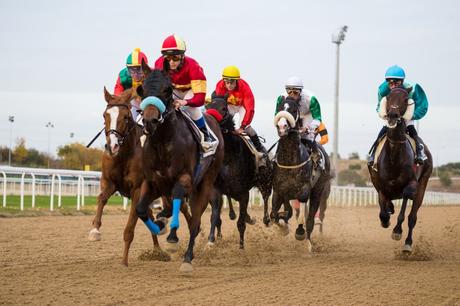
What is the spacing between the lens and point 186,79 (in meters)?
10.2

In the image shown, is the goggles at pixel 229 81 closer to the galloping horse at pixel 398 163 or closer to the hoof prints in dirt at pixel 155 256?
the galloping horse at pixel 398 163

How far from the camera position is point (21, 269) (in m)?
9.39

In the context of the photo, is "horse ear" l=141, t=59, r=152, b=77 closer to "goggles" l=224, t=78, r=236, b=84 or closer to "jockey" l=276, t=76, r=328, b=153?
"goggles" l=224, t=78, r=236, b=84

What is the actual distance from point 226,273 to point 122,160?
199 centimetres

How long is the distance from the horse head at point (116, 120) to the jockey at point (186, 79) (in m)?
0.61

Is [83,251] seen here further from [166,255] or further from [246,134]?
[246,134]

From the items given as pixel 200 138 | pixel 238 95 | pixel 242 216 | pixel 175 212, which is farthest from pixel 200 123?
pixel 242 216

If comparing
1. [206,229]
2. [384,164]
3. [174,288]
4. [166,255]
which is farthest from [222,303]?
[206,229]

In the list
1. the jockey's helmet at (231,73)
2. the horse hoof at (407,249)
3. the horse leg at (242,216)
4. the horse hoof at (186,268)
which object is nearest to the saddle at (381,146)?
the horse hoof at (407,249)

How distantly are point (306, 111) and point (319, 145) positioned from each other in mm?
888

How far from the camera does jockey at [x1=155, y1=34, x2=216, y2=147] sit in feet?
31.9

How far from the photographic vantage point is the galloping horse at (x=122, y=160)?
9898 mm

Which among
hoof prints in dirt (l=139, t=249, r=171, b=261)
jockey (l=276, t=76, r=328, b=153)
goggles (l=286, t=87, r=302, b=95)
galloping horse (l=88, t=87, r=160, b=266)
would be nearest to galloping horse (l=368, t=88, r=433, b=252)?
jockey (l=276, t=76, r=328, b=153)

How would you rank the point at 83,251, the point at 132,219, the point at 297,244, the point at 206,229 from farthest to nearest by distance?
the point at 206,229
the point at 297,244
the point at 83,251
the point at 132,219
